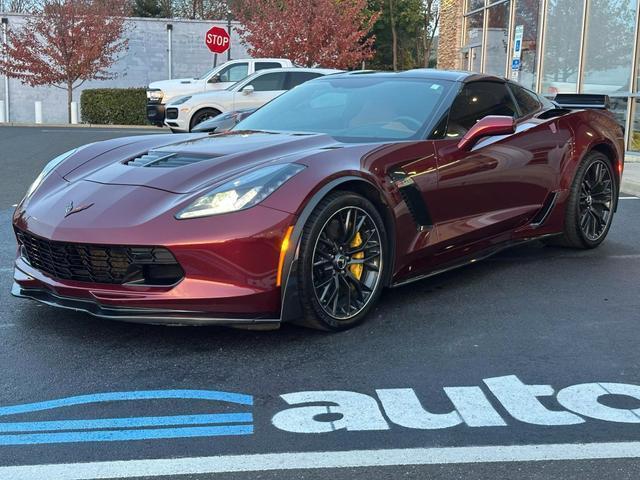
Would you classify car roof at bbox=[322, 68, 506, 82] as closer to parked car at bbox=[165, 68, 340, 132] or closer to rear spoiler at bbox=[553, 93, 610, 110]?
rear spoiler at bbox=[553, 93, 610, 110]

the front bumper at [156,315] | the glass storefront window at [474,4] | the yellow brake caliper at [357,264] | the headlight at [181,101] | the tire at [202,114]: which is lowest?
the front bumper at [156,315]

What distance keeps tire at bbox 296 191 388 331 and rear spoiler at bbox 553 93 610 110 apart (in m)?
2.96

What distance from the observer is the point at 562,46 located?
16.9 meters

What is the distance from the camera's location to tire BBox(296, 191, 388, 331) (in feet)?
12.7

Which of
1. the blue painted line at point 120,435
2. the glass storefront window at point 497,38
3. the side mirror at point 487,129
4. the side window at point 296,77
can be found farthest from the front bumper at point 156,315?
the glass storefront window at point 497,38

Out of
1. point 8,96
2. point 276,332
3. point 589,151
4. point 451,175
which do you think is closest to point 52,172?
point 276,332

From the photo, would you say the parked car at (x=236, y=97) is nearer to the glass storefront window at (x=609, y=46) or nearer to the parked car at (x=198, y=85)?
the parked car at (x=198, y=85)

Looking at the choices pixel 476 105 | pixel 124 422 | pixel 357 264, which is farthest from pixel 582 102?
pixel 124 422

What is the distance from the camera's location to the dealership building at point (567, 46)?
558 inches

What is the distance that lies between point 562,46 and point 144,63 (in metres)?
19.8

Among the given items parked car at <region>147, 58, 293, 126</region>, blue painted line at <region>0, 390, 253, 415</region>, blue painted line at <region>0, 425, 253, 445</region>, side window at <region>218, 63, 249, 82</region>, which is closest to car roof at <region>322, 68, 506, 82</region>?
blue painted line at <region>0, 390, 253, 415</region>

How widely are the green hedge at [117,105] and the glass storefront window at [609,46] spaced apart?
16586 mm

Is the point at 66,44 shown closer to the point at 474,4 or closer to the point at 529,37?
the point at 474,4

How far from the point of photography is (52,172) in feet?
14.9
